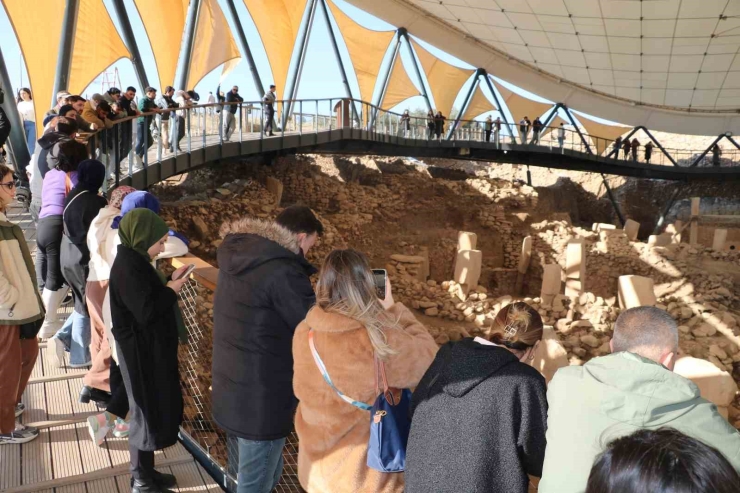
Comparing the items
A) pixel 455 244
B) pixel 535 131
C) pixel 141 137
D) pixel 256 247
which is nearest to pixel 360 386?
pixel 256 247

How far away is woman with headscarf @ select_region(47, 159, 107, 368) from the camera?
4.21 m

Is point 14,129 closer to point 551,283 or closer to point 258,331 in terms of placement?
point 258,331

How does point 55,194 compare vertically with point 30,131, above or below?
below

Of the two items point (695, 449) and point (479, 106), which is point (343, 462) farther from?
point (479, 106)

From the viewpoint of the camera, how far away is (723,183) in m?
32.0

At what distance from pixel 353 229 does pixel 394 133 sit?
6.60 metres

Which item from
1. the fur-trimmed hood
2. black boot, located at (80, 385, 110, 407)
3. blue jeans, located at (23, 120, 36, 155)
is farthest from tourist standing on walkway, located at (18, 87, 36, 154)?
the fur-trimmed hood

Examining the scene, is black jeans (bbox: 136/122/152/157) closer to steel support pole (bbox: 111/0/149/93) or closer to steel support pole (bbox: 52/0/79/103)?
steel support pole (bbox: 52/0/79/103)

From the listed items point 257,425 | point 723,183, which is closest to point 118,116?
point 257,425

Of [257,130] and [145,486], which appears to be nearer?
[145,486]

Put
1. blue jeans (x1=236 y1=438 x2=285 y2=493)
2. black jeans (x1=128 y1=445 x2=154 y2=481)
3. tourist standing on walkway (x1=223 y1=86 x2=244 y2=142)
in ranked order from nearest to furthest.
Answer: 1. blue jeans (x1=236 y1=438 x2=285 y2=493)
2. black jeans (x1=128 y1=445 x2=154 y2=481)
3. tourist standing on walkway (x1=223 y1=86 x2=244 y2=142)

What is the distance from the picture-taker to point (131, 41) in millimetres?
14031

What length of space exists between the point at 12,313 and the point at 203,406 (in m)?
2.75

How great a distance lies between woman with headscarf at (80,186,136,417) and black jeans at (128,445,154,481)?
822 millimetres
